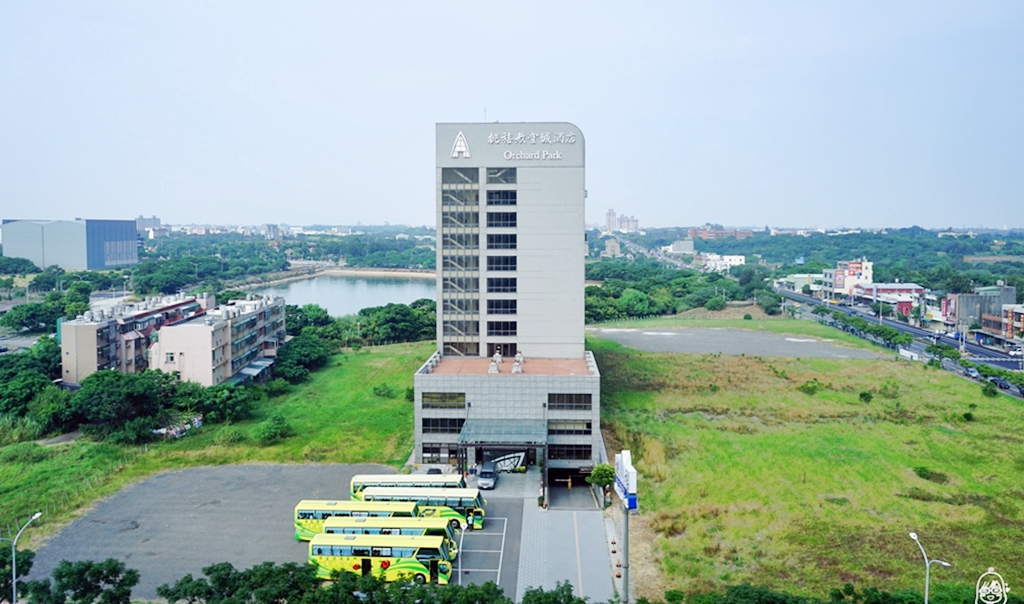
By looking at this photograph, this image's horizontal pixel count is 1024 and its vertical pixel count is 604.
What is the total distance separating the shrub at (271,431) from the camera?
32625mm

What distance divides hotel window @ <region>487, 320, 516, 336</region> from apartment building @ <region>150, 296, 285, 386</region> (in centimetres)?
1503

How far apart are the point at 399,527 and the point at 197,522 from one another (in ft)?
24.9

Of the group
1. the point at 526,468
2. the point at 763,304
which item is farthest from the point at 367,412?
the point at 763,304

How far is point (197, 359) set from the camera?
38.5 meters

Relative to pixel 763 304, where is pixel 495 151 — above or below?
above

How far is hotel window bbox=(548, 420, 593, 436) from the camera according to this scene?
28266 mm

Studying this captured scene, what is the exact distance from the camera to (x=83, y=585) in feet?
53.1

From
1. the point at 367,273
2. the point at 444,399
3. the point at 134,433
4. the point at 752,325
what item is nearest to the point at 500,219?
the point at 444,399

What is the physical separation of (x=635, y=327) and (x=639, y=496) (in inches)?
1822

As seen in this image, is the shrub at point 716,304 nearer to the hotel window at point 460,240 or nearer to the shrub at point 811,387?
the shrub at point 811,387

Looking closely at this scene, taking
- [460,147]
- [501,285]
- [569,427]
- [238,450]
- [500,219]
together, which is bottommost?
[238,450]

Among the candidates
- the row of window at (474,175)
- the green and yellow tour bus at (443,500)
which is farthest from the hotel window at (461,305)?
the green and yellow tour bus at (443,500)

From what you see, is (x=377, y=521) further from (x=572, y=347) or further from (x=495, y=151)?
(x=495, y=151)

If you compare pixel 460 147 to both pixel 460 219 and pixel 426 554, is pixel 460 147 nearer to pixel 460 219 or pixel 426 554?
pixel 460 219
